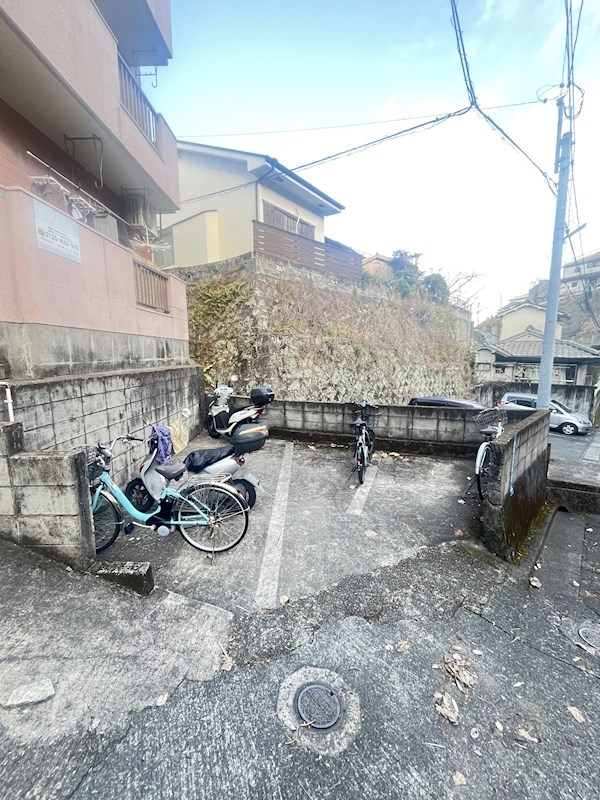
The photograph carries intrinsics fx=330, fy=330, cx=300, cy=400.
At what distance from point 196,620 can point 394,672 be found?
57.2 inches

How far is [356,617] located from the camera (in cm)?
263

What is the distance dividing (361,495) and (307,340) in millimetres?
7191

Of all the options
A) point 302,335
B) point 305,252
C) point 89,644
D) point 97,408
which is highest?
point 305,252

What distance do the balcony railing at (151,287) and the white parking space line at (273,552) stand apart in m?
4.11

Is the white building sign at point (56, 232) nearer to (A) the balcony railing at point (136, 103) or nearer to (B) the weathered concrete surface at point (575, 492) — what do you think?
(A) the balcony railing at point (136, 103)

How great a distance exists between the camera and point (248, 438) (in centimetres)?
414

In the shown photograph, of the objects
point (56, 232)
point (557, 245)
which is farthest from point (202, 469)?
point (557, 245)

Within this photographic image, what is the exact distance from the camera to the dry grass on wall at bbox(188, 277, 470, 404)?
1038 cm

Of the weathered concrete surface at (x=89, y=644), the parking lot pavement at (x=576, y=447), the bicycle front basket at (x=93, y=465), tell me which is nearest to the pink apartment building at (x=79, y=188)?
the bicycle front basket at (x=93, y=465)

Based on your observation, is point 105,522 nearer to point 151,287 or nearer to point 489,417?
point 151,287

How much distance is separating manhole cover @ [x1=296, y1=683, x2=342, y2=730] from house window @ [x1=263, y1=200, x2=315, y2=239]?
43.5 ft

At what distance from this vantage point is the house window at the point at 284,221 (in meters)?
12.9

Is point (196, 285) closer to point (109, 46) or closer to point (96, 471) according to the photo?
point (109, 46)

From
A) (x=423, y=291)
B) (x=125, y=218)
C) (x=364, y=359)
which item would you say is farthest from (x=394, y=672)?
(x=423, y=291)
